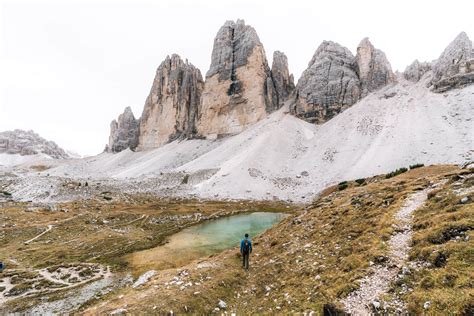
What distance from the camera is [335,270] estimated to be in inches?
544

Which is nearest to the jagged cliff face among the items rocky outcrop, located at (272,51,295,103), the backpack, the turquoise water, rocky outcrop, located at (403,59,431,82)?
rocky outcrop, located at (403,59,431,82)

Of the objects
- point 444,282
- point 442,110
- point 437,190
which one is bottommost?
point 444,282

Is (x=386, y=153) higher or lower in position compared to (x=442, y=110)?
lower

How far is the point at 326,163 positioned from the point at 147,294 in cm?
8841

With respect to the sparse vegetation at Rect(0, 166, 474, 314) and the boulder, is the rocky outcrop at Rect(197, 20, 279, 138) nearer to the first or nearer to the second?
the boulder

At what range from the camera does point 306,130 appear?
12562 cm

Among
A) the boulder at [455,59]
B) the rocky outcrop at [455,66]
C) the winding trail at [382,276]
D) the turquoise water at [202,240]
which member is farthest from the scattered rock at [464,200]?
the boulder at [455,59]

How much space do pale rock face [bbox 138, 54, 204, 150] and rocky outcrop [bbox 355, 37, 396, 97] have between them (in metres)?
A: 103

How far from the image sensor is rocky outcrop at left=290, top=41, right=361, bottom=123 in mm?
131125

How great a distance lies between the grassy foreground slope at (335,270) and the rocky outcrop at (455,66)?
4215 inches

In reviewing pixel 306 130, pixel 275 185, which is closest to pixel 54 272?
pixel 275 185

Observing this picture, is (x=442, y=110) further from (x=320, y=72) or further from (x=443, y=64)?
(x=320, y=72)

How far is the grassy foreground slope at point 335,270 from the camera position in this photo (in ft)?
31.7

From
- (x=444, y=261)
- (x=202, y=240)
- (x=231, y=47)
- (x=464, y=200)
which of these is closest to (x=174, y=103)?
(x=231, y=47)
